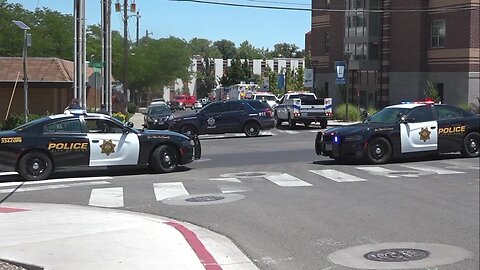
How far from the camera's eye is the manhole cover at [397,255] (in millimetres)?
7205

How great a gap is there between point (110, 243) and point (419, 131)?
10173 mm

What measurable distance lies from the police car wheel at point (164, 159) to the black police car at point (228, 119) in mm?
12121

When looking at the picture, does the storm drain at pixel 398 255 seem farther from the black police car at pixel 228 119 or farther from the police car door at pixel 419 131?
the black police car at pixel 228 119

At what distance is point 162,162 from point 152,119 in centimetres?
1729

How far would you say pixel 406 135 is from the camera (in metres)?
16.2

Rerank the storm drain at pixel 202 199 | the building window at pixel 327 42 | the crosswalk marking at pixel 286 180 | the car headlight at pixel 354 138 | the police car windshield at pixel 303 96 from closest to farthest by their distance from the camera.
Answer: the storm drain at pixel 202 199 → the crosswalk marking at pixel 286 180 → the car headlight at pixel 354 138 → the police car windshield at pixel 303 96 → the building window at pixel 327 42

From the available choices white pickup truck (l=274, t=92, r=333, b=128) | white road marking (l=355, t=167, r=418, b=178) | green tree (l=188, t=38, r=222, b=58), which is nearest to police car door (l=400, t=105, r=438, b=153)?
white road marking (l=355, t=167, r=418, b=178)

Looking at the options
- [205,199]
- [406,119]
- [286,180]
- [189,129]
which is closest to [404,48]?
[189,129]

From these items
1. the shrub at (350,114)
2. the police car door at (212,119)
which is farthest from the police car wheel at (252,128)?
the shrub at (350,114)

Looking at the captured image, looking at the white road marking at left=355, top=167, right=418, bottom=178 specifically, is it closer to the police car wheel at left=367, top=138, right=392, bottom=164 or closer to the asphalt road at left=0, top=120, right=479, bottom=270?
the asphalt road at left=0, top=120, right=479, bottom=270

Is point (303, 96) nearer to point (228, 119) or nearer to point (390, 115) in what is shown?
point (228, 119)

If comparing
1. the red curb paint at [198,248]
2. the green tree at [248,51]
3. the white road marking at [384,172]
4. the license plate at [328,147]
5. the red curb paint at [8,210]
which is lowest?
the red curb paint at [8,210]

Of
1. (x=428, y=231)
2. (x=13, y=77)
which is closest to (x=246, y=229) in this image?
(x=428, y=231)

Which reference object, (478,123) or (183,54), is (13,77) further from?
(183,54)
